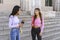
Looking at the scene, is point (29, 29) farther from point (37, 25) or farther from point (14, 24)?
point (14, 24)

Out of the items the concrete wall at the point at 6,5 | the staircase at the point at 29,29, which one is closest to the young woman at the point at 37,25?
the staircase at the point at 29,29

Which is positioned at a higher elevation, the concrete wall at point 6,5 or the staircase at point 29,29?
the concrete wall at point 6,5

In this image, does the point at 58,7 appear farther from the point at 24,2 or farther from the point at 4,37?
the point at 4,37

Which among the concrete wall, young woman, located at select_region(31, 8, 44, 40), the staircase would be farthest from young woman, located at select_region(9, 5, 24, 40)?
the concrete wall

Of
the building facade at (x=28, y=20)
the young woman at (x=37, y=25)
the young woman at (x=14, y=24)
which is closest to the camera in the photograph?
the young woman at (x=14, y=24)

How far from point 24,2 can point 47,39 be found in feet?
14.8

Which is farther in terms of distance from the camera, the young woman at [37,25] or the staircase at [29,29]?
the staircase at [29,29]

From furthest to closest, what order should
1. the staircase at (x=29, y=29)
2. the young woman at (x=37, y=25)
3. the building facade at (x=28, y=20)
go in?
the building facade at (x=28, y=20), the staircase at (x=29, y=29), the young woman at (x=37, y=25)

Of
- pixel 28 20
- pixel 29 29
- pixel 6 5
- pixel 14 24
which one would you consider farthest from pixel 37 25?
pixel 6 5

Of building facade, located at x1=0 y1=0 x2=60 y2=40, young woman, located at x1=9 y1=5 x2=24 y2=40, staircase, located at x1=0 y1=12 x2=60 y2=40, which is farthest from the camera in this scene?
building facade, located at x1=0 y1=0 x2=60 y2=40

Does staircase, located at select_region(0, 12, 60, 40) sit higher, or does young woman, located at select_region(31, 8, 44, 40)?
young woman, located at select_region(31, 8, 44, 40)

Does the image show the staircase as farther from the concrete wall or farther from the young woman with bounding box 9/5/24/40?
the young woman with bounding box 9/5/24/40

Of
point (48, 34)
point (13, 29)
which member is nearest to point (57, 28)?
point (48, 34)

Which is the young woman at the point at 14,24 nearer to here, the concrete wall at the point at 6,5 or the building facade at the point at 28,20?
the building facade at the point at 28,20
